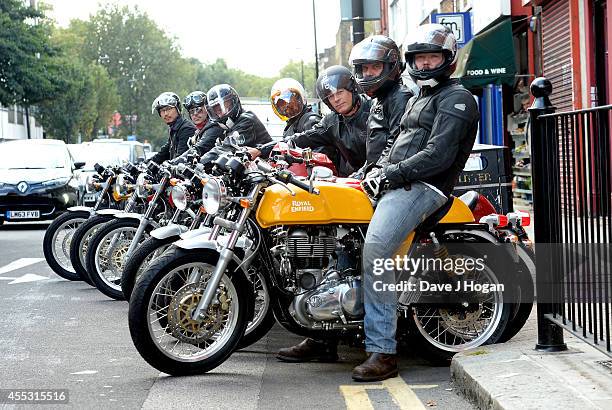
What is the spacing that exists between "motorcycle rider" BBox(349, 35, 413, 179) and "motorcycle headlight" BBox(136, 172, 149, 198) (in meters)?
3.70

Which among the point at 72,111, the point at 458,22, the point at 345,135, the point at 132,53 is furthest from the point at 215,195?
the point at 132,53

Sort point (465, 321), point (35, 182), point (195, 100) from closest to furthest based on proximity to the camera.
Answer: point (465, 321)
point (195, 100)
point (35, 182)

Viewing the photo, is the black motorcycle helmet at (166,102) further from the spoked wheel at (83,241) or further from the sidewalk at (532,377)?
the sidewalk at (532,377)

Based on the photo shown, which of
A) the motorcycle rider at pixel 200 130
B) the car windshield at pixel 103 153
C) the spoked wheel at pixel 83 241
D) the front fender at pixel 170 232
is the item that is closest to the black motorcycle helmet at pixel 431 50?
the front fender at pixel 170 232

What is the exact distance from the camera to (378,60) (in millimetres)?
7207

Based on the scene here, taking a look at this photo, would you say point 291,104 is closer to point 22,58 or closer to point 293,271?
point 293,271

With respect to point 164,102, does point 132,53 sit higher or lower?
higher

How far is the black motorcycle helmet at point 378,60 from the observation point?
721 centimetres

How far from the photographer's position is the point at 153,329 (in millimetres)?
6457

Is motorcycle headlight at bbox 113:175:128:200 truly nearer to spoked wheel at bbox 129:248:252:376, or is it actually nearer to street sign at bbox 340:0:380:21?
street sign at bbox 340:0:380:21

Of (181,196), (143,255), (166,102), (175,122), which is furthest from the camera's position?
(175,122)

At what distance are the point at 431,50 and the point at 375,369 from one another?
191 centimetres

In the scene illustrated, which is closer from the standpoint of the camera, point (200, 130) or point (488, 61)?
point (200, 130)

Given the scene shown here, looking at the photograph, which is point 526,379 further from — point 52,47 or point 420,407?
point 52,47
